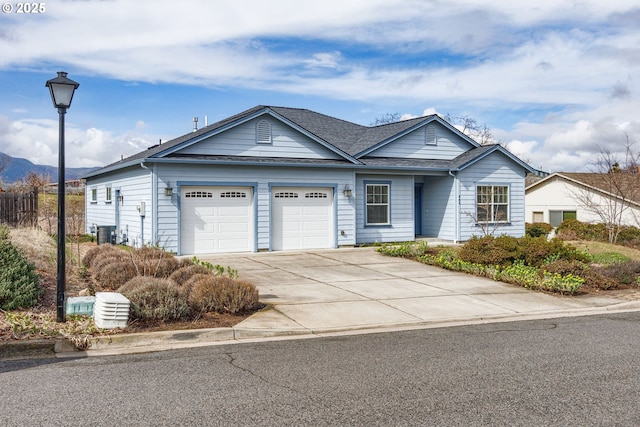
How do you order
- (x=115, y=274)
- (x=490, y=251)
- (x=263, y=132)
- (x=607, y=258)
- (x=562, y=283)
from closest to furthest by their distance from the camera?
(x=115, y=274), (x=562, y=283), (x=490, y=251), (x=607, y=258), (x=263, y=132)

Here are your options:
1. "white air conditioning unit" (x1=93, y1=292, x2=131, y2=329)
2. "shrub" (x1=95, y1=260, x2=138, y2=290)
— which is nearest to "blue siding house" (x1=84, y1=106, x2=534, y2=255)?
"shrub" (x1=95, y1=260, x2=138, y2=290)

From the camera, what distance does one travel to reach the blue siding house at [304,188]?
62.8 feet

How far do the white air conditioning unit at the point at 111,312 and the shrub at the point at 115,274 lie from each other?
331 centimetres

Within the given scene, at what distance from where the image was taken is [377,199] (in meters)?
22.9

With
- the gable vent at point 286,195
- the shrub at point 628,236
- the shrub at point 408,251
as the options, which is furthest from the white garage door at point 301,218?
the shrub at point 628,236

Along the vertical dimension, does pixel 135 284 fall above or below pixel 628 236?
below

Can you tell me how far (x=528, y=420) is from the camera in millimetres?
5195

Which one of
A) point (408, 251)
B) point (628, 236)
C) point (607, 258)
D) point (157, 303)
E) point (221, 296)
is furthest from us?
point (628, 236)

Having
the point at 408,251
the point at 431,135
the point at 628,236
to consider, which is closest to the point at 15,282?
the point at 408,251

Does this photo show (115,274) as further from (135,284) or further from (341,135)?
(341,135)

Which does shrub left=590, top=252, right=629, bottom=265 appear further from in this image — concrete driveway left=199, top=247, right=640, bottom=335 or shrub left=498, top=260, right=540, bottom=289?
concrete driveway left=199, top=247, right=640, bottom=335

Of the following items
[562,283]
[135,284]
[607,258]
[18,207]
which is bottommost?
[562,283]

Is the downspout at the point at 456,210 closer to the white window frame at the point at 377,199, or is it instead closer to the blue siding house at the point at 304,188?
the blue siding house at the point at 304,188

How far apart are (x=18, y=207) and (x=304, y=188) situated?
34.3 ft
